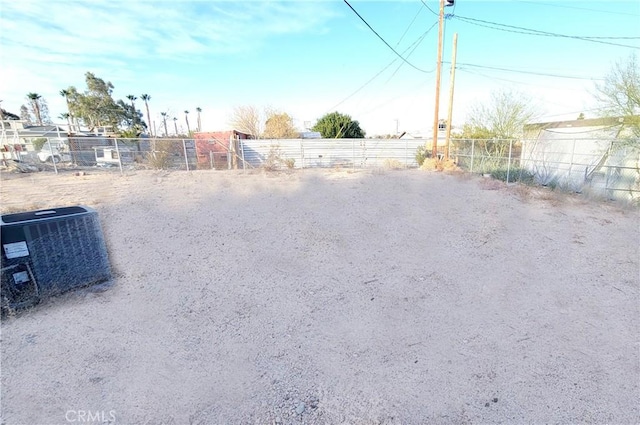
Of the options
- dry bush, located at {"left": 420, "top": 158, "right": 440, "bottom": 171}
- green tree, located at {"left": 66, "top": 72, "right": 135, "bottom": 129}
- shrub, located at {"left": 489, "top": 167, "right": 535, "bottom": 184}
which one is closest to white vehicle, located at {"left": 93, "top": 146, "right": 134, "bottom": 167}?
dry bush, located at {"left": 420, "top": 158, "right": 440, "bottom": 171}

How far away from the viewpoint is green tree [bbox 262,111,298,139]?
25812 millimetres

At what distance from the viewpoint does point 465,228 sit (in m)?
6.01

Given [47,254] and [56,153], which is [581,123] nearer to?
[47,254]

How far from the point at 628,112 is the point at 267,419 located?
13.4m

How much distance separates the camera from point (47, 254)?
3.00m

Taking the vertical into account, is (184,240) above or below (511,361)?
above

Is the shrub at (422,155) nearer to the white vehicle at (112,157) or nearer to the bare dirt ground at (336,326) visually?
the bare dirt ground at (336,326)

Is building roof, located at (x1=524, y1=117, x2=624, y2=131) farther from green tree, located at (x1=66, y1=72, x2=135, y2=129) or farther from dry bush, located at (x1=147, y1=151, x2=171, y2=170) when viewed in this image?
green tree, located at (x1=66, y1=72, x2=135, y2=129)

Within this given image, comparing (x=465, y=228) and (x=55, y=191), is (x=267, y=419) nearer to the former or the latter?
(x=465, y=228)

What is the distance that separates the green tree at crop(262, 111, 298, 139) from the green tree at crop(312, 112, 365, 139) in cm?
414

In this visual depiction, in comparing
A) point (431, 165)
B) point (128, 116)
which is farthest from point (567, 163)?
point (128, 116)

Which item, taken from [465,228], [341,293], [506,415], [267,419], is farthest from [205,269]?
[465,228]

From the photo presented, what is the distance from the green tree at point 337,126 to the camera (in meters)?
29.2

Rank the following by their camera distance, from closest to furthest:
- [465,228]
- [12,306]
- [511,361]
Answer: [511,361] → [12,306] → [465,228]
